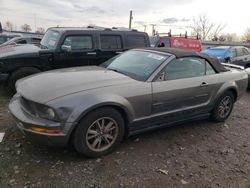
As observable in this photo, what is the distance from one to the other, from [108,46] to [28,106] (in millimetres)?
4061

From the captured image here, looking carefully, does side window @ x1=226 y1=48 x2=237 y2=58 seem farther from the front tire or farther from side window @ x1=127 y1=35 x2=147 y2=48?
the front tire

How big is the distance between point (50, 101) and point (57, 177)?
0.91 metres

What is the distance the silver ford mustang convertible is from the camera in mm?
3016

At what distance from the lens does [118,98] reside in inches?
130

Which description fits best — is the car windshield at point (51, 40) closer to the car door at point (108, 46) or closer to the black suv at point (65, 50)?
the black suv at point (65, 50)

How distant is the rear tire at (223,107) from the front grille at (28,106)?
3298 mm

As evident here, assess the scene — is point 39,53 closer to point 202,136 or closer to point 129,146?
point 129,146

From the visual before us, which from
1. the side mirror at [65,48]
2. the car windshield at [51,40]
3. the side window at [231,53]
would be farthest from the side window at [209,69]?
the side window at [231,53]

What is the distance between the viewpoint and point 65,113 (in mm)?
2951

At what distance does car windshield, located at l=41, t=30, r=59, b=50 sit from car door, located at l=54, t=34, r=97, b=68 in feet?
0.89

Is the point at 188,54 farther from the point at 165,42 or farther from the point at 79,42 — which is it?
the point at 165,42

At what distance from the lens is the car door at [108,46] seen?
6793 millimetres

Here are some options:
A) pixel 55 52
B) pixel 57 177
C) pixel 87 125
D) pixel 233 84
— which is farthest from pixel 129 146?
pixel 55 52

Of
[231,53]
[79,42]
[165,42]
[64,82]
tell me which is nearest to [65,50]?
[79,42]
